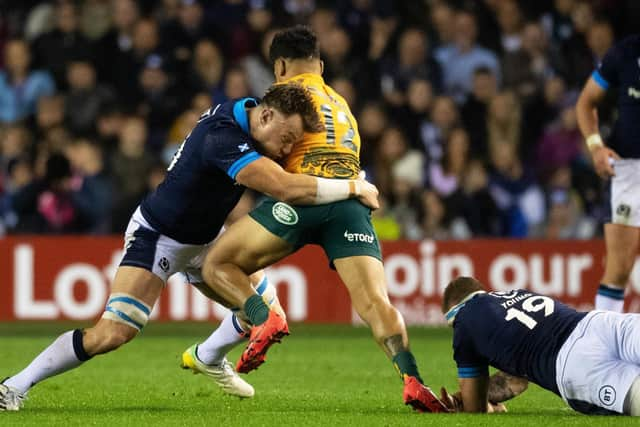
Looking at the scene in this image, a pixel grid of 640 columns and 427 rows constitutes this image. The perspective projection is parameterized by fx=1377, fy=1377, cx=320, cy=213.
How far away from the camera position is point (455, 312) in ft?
24.5

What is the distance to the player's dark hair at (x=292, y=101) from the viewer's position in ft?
24.9

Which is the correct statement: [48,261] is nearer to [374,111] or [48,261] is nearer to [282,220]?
[374,111]

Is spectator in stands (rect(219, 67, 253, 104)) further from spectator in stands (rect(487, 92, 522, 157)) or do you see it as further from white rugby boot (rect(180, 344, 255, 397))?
white rugby boot (rect(180, 344, 255, 397))

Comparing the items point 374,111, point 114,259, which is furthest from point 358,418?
point 374,111

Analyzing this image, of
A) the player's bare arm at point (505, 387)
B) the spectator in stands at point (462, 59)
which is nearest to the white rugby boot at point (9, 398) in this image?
the player's bare arm at point (505, 387)

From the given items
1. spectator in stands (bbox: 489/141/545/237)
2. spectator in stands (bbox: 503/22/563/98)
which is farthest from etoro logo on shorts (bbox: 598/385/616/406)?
spectator in stands (bbox: 503/22/563/98)

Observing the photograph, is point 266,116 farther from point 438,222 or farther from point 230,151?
point 438,222

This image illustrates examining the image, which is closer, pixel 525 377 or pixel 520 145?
pixel 525 377

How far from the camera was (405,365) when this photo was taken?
24.5ft

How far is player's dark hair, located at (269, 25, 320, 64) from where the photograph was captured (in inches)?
322

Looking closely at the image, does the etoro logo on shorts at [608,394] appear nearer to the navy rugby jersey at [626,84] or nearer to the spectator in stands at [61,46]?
the navy rugby jersey at [626,84]

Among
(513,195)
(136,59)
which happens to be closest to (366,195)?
(513,195)

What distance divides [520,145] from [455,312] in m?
9.48

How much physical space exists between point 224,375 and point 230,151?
1827 millimetres
